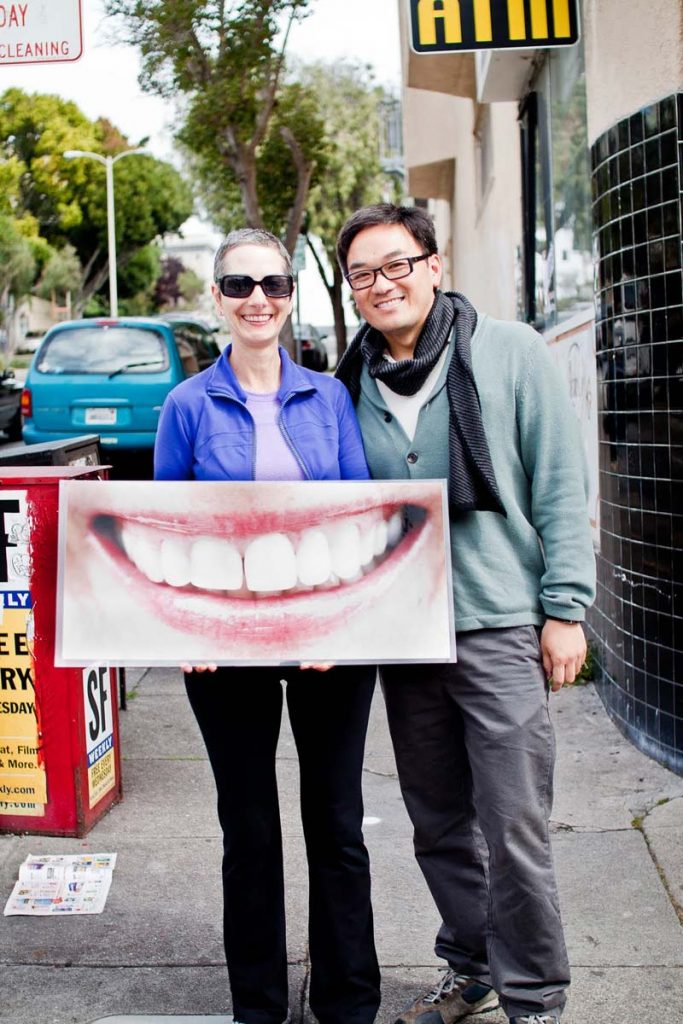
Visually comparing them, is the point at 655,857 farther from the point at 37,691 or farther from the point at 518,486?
the point at 37,691

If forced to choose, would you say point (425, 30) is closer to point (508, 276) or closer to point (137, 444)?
point (508, 276)

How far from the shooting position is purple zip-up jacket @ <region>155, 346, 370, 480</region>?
9.24ft

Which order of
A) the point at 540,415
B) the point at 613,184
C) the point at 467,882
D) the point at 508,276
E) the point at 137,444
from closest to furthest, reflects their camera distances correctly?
the point at 540,415
the point at 467,882
the point at 613,184
the point at 508,276
the point at 137,444

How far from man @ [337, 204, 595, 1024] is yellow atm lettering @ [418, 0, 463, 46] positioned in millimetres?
3677

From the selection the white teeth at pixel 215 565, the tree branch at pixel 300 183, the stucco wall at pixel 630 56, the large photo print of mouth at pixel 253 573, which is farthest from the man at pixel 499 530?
the tree branch at pixel 300 183

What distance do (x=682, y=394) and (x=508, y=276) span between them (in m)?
6.83

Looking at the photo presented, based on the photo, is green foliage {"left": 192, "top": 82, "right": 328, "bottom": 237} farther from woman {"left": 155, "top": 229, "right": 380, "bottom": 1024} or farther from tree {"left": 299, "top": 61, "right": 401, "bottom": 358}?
woman {"left": 155, "top": 229, "right": 380, "bottom": 1024}

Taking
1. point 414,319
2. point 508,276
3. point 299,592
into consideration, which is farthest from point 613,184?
point 508,276

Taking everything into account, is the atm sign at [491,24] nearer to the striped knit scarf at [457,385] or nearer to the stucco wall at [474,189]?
the striped knit scarf at [457,385]

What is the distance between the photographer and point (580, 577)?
2.78 m

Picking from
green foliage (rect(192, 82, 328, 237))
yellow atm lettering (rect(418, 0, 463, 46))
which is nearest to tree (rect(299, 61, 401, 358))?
green foliage (rect(192, 82, 328, 237))

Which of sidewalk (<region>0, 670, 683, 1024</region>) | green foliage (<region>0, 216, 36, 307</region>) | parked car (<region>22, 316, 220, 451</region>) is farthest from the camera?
green foliage (<region>0, 216, 36, 307</region>)

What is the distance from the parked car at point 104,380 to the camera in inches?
474

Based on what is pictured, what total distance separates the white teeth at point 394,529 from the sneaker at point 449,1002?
3.98 ft
